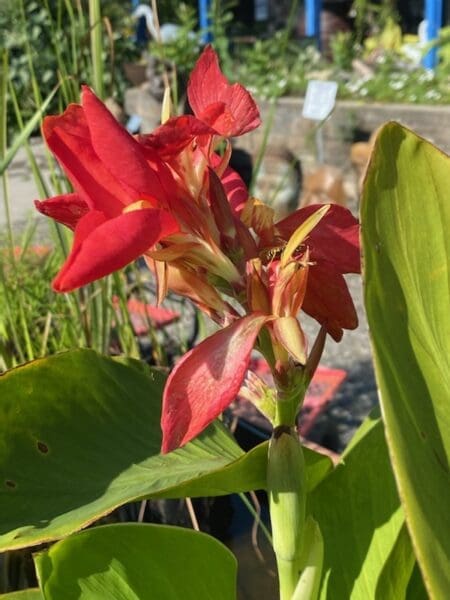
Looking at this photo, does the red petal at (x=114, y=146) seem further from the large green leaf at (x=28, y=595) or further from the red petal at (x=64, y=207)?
the large green leaf at (x=28, y=595)

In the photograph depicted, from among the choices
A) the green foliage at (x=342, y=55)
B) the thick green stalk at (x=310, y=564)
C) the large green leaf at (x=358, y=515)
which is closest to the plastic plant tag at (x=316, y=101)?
the large green leaf at (x=358, y=515)

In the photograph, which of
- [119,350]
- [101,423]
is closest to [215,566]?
[101,423]

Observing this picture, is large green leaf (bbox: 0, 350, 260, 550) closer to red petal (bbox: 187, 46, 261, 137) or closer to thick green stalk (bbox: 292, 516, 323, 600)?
thick green stalk (bbox: 292, 516, 323, 600)

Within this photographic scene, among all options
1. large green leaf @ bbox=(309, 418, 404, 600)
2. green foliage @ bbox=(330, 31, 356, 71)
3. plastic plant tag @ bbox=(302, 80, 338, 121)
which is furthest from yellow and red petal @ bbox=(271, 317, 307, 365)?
green foliage @ bbox=(330, 31, 356, 71)

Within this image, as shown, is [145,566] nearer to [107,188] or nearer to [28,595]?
[28,595]

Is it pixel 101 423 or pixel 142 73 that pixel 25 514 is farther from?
pixel 142 73
